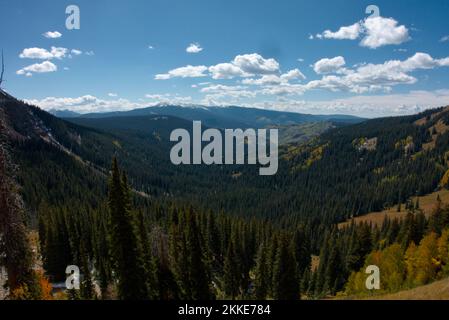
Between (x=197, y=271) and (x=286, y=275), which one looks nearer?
(x=197, y=271)

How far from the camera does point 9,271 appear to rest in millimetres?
23453

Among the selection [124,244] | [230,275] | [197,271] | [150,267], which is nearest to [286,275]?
[197,271]

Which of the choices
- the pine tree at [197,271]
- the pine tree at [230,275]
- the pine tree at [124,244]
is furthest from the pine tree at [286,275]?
the pine tree at [124,244]

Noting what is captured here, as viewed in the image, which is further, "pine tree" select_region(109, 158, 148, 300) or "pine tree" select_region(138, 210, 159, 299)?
"pine tree" select_region(138, 210, 159, 299)

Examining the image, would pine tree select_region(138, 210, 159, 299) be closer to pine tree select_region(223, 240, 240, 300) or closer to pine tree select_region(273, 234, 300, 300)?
pine tree select_region(273, 234, 300, 300)

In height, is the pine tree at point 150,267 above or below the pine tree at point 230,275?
above

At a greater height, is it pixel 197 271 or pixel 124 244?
pixel 124 244

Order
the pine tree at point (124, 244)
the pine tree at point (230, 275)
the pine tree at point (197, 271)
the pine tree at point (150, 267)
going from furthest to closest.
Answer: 1. the pine tree at point (230, 275)
2. the pine tree at point (197, 271)
3. the pine tree at point (150, 267)
4. the pine tree at point (124, 244)

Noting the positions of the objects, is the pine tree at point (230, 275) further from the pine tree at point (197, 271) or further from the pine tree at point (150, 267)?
the pine tree at point (150, 267)

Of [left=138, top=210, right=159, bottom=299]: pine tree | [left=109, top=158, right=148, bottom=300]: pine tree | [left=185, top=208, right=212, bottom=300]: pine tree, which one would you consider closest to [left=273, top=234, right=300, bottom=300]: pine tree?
[left=185, top=208, right=212, bottom=300]: pine tree

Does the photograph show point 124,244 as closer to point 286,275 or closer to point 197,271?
point 197,271

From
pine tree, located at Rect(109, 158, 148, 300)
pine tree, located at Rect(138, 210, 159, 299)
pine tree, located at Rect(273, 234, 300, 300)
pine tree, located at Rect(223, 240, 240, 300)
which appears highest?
pine tree, located at Rect(109, 158, 148, 300)

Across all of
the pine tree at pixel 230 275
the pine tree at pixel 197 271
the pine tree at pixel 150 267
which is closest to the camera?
the pine tree at pixel 150 267
